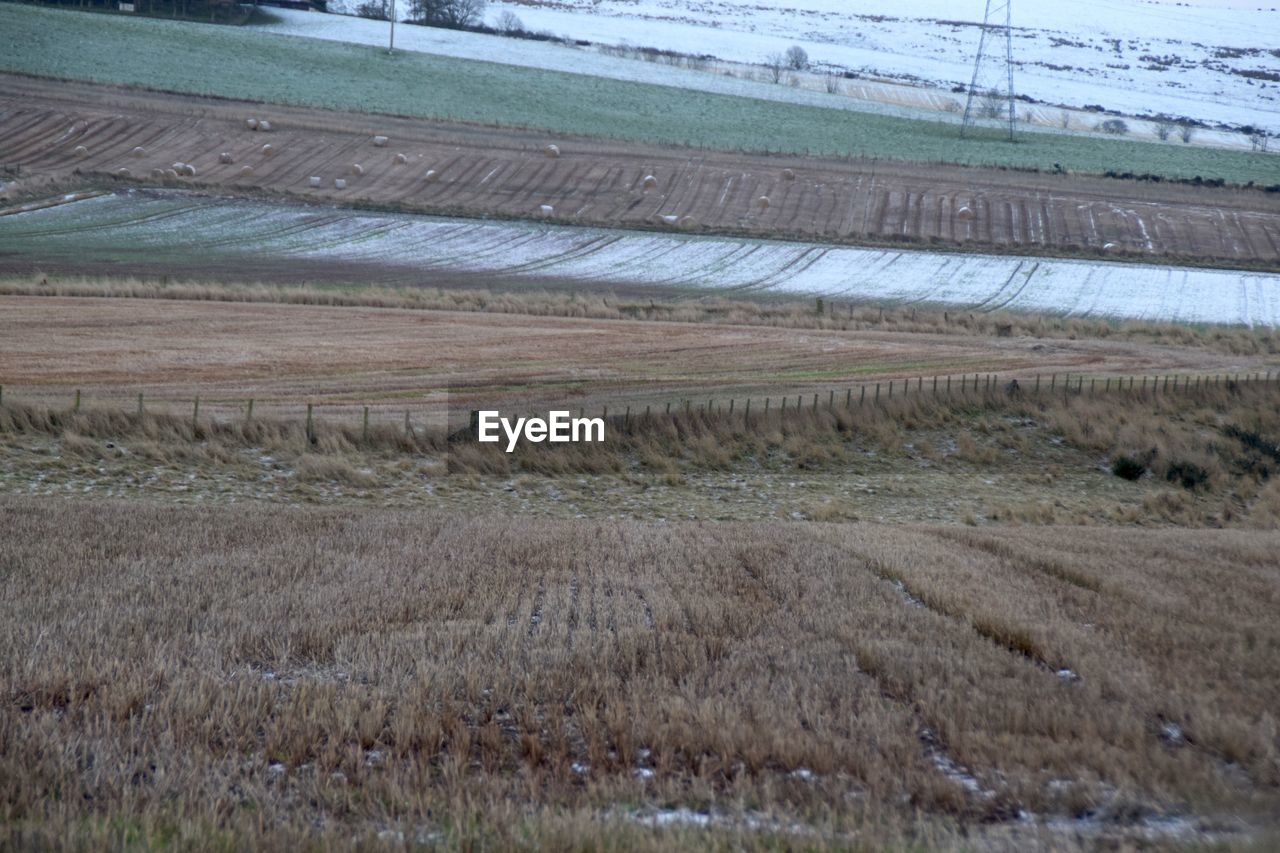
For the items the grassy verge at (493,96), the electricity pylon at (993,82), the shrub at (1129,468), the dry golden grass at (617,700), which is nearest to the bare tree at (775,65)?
the electricity pylon at (993,82)

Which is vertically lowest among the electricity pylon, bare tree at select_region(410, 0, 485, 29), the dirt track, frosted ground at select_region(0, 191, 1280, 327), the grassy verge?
frosted ground at select_region(0, 191, 1280, 327)

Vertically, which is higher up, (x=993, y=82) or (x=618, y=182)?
(x=993, y=82)

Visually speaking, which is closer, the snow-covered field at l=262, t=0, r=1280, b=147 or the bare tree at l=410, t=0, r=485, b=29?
the snow-covered field at l=262, t=0, r=1280, b=147

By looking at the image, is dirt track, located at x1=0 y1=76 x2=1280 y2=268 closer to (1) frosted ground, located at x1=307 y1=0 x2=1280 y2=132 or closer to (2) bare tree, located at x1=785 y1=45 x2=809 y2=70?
(1) frosted ground, located at x1=307 y1=0 x2=1280 y2=132

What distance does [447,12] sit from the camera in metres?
124

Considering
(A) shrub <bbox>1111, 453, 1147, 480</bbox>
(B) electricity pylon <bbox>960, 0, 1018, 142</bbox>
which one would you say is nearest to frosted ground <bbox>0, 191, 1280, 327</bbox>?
(A) shrub <bbox>1111, 453, 1147, 480</bbox>

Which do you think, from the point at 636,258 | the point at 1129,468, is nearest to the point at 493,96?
the point at 636,258

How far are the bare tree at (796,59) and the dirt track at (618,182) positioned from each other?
5469cm

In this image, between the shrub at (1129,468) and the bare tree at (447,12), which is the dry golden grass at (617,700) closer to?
the shrub at (1129,468)

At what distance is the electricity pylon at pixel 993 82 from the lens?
8125 centimetres

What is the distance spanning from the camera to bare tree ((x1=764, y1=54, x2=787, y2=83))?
110938 mm

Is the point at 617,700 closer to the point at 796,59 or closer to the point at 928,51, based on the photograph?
the point at 796,59

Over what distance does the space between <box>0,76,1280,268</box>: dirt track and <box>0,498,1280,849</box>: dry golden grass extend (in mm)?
45278

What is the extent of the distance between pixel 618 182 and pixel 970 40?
8759cm
